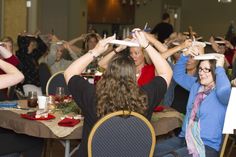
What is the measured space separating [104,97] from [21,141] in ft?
3.56

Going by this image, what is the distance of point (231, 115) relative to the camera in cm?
268

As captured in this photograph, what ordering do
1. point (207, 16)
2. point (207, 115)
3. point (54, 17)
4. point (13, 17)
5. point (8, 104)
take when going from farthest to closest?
point (207, 16) → point (54, 17) → point (13, 17) → point (8, 104) → point (207, 115)

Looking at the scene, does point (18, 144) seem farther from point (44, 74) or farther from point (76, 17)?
point (76, 17)

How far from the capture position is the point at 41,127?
2.75 meters

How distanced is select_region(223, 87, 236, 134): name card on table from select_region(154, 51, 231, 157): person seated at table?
0.11 m

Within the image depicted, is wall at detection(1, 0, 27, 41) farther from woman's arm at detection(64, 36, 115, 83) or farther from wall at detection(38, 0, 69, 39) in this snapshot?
woman's arm at detection(64, 36, 115, 83)

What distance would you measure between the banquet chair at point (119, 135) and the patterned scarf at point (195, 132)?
1.84 ft

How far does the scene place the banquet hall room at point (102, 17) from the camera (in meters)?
8.34

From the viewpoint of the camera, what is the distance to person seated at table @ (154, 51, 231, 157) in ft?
9.39

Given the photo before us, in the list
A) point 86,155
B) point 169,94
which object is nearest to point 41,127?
point 86,155

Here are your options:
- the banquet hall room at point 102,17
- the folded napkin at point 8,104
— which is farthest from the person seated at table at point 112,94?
the banquet hall room at point 102,17

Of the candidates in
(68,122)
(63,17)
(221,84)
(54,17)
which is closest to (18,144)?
(68,122)

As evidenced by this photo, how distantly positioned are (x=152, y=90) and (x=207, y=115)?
569 millimetres

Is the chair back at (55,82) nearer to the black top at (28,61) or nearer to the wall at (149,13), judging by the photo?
the black top at (28,61)
